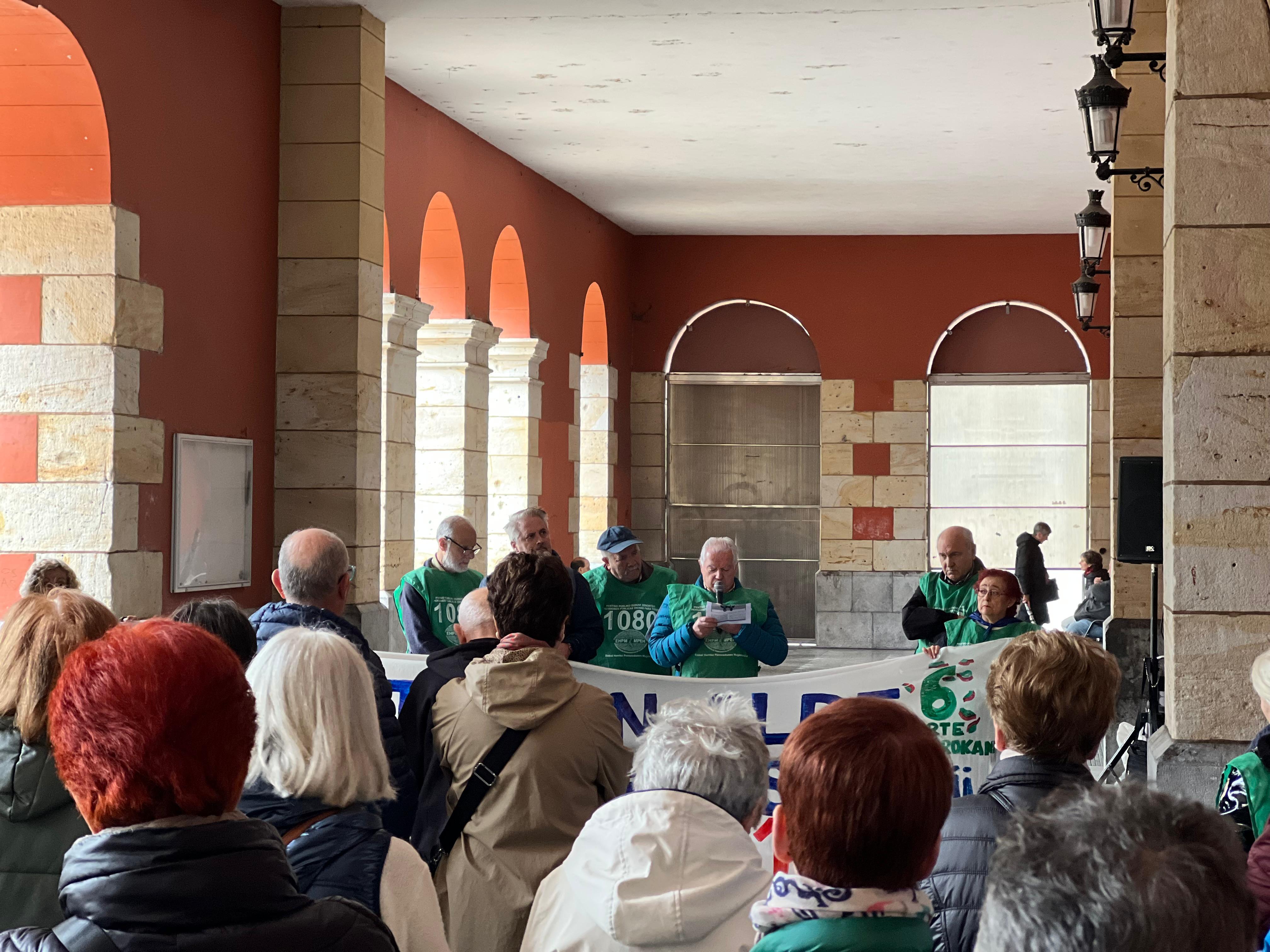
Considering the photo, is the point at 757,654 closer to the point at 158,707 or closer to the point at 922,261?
the point at 158,707

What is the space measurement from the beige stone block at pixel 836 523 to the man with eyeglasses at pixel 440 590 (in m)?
9.25

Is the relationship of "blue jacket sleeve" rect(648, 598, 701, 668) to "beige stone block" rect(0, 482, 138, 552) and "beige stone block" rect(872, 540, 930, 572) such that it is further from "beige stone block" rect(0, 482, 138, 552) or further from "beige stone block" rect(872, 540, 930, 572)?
"beige stone block" rect(872, 540, 930, 572)

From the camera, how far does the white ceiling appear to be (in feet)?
25.9

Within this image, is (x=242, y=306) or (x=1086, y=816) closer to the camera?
(x=1086, y=816)

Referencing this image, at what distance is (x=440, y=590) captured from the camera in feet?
20.8

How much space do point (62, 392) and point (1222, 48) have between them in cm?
430

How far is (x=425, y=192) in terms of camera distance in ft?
32.0

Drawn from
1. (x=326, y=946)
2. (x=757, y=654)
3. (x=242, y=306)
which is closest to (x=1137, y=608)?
(x=757, y=654)

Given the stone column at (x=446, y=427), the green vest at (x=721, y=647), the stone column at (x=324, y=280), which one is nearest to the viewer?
the green vest at (x=721, y=647)

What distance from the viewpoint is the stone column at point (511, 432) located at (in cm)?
1202

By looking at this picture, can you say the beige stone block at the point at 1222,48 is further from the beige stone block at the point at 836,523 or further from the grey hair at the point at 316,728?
the beige stone block at the point at 836,523

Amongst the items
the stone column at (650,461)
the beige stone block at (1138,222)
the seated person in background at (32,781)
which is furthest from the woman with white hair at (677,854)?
the stone column at (650,461)

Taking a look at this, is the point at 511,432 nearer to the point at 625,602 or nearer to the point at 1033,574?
the point at 1033,574

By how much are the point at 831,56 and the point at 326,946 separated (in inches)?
312
